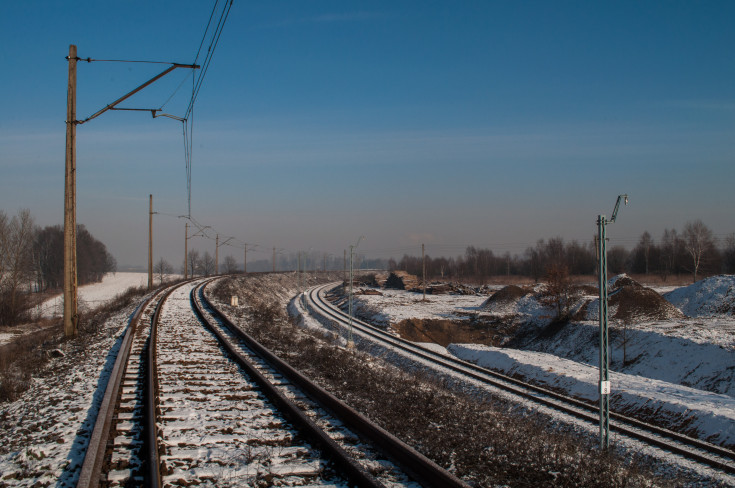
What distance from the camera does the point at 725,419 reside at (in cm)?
1294

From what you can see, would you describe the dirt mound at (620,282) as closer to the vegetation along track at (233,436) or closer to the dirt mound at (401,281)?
the vegetation along track at (233,436)

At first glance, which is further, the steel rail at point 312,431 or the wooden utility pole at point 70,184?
the wooden utility pole at point 70,184

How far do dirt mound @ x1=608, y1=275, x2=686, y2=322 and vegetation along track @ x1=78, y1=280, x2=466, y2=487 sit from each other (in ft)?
94.0

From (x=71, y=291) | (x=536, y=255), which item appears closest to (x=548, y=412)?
(x=71, y=291)

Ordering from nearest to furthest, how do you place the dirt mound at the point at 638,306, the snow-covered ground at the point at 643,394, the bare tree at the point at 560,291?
the snow-covered ground at the point at 643,394 → the dirt mound at the point at 638,306 → the bare tree at the point at 560,291

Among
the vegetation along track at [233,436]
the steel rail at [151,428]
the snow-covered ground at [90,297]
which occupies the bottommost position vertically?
the snow-covered ground at [90,297]

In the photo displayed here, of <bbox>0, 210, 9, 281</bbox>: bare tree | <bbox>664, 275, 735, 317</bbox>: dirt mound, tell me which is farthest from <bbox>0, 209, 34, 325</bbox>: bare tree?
<bbox>664, 275, 735, 317</bbox>: dirt mound

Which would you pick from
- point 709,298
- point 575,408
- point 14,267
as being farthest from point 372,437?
point 14,267

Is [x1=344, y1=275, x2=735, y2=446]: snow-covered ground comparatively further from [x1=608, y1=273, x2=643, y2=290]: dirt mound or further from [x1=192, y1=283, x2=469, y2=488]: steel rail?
[x1=192, y1=283, x2=469, y2=488]: steel rail

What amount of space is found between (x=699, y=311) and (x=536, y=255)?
240 ft

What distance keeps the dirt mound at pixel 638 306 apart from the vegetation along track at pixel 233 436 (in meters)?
28.6

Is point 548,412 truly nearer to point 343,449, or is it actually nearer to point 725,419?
point 725,419

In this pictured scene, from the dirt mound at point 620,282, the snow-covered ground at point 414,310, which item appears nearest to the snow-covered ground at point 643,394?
the snow-covered ground at point 414,310

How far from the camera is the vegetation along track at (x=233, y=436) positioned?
521 cm
